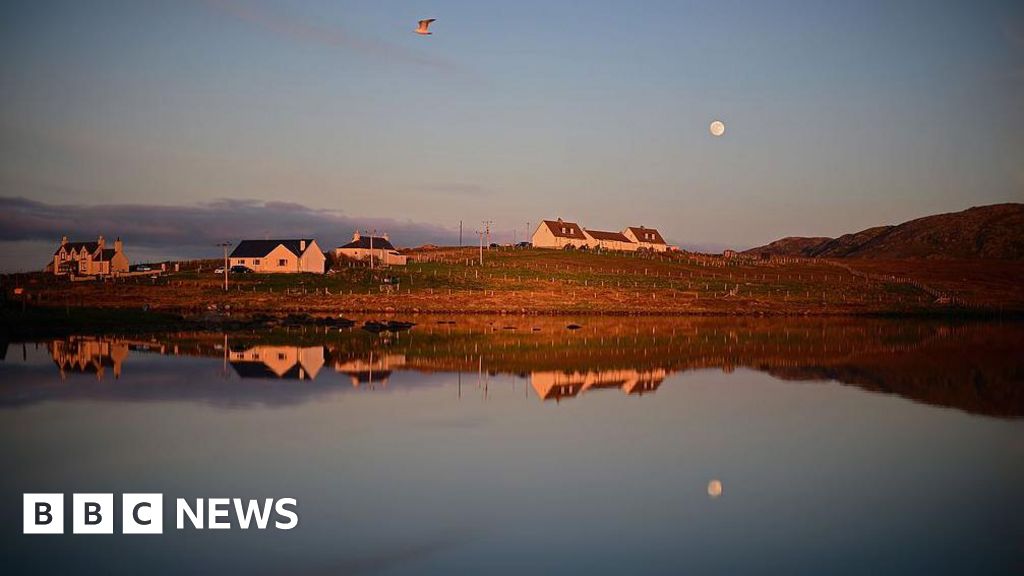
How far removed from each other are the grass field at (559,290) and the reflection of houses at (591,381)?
159 feet

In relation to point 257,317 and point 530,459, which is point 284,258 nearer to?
point 257,317

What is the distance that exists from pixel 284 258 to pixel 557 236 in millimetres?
62089

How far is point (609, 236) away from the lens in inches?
6850

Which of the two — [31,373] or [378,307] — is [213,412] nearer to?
[31,373]

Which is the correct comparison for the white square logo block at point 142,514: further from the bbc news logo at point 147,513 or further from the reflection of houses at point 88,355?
the reflection of houses at point 88,355

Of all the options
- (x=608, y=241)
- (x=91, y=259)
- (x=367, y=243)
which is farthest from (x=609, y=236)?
(x=91, y=259)

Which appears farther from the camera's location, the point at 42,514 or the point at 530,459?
the point at 530,459

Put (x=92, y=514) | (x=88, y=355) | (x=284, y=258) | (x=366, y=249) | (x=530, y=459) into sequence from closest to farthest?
(x=92, y=514), (x=530, y=459), (x=88, y=355), (x=284, y=258), (x=366, y=249)

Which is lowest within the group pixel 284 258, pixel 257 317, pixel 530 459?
pixel 530 459

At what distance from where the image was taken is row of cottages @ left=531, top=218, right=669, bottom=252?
16062 cm

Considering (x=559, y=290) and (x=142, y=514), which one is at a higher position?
(x=559, y=290)

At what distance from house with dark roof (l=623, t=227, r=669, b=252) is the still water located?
443ft

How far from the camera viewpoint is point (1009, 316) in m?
91.7

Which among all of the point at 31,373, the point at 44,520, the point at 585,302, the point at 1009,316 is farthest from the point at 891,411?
the point at 1009,316
